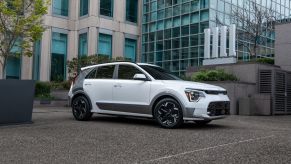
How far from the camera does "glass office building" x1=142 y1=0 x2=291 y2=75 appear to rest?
96.6 ft

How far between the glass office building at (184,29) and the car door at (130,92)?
19.0 metres

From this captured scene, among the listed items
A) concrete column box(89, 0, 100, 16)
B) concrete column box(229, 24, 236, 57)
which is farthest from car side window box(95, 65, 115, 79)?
concrete column box(89, 0, 100, 16)

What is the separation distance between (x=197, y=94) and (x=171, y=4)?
2384 centimetres

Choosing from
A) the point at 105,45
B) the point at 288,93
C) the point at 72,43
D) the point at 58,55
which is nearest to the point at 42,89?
the point at 58,55

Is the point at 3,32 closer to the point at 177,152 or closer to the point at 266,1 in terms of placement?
the point at 177,152

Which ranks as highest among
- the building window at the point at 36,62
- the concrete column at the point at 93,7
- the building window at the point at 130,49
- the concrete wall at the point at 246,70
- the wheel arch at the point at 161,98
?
the concrete column at the point at 93,7

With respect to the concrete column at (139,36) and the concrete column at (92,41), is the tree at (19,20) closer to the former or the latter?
the concrete column at (92,41)

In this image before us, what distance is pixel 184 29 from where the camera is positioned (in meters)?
30.9

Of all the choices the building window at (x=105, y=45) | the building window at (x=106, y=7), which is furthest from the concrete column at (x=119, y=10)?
the building window at (x=105, y=45)

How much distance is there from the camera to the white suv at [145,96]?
9328 mm

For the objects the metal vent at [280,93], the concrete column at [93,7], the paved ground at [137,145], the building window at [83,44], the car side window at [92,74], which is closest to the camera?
the paved ground at [137,145]

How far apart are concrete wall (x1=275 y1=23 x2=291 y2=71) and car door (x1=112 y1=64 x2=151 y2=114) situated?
37.2ft

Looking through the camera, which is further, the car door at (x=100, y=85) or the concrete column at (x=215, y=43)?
the concrete column at (x=215, y=43)

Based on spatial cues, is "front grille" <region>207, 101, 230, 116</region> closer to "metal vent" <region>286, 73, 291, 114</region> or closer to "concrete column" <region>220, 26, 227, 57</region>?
"metal vent" <region>286, 73, 291, 114</region>
